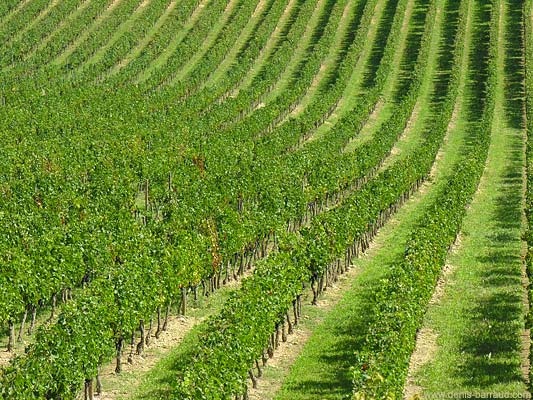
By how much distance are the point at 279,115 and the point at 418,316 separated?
61610 mm

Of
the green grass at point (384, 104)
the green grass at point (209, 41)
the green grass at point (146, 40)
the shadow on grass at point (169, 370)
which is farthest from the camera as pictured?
the green grass at point (146, 40)

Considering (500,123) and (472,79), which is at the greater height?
(472,79)

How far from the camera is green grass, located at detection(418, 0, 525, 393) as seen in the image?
36719 mm

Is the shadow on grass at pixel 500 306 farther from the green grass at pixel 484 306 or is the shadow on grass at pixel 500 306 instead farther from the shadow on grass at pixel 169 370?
the shadow on grass at pixel 169 370

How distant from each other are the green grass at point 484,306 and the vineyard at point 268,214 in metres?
0.17

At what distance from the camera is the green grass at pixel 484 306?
36.7m

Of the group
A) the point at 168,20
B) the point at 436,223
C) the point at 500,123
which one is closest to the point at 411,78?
the point at 500,123

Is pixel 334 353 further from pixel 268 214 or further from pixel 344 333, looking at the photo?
pixel 268 214

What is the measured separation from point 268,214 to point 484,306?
16.2 m

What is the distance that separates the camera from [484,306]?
4609cm

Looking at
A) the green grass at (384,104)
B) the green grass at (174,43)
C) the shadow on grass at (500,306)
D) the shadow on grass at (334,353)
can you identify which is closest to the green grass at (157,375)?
the shadow on grass at (334,353)

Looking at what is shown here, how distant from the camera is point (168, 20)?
5586 inches

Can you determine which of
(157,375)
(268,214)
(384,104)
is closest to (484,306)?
(268,214)

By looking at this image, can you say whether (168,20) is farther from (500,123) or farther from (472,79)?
(500,123)
